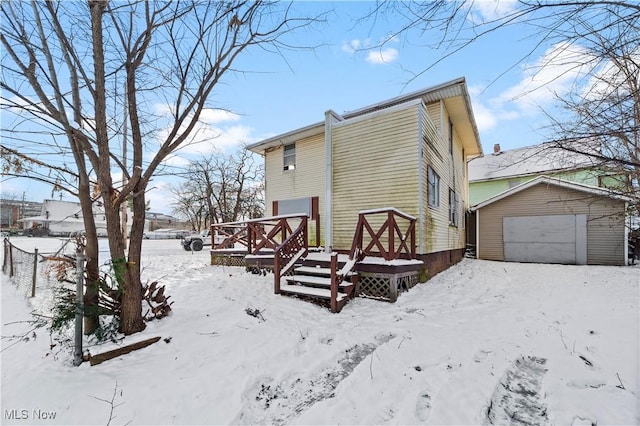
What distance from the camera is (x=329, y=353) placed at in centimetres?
340

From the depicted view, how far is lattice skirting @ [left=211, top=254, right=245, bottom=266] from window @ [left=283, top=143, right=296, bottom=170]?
3.96 m

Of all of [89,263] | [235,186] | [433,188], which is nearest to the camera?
[89,263]

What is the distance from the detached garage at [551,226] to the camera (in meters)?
11.0

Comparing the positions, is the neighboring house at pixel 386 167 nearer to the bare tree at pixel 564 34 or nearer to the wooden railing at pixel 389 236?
the wooden railing at pixel 389 236

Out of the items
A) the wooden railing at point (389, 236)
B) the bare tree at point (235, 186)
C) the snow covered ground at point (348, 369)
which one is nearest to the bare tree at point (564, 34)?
the snow covered ground at point (348, 369)

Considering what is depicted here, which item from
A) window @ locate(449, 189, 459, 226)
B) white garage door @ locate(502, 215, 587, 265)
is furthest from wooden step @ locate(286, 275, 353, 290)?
white garage door @ locate(502, 215, 587, 265)

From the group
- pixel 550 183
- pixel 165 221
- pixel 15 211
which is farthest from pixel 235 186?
pixel 15 211

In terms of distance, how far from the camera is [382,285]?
19.4 ft

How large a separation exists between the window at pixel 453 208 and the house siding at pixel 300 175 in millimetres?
4741

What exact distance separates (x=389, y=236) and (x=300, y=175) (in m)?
5.59

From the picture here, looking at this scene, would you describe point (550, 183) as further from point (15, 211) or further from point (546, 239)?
point (15, 211)

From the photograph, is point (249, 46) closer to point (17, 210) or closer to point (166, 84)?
point (166, 84)

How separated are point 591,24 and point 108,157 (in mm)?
5122

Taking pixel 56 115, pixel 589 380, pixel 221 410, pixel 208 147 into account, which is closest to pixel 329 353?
pixel 221 410
